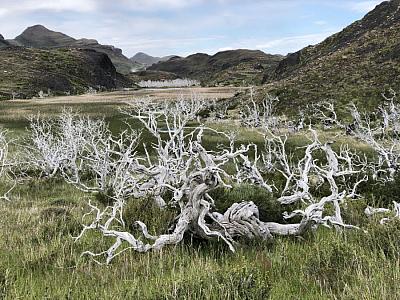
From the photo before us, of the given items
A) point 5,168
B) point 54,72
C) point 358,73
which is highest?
point 54,72

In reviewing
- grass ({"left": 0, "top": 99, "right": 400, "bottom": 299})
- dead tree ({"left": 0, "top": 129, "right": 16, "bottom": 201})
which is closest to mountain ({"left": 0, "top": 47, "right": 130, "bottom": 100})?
dead tree ({"left": 0, "top": 129, "right": 16, "bottom": 201})

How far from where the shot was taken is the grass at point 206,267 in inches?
184

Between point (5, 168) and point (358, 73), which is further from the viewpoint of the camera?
point (358, 73)

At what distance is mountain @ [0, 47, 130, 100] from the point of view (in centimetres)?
10681

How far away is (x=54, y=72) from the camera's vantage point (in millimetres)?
127938

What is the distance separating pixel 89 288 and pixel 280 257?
2.42 meters

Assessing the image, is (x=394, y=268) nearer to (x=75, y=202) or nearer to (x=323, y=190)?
(x=323, y=190)

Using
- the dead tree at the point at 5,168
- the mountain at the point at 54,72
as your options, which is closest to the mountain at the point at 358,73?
the dead tree at the point at 5,168

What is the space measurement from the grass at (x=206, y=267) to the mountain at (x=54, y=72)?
84.9m

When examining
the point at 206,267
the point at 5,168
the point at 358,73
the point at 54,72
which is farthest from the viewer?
the point at 54,72

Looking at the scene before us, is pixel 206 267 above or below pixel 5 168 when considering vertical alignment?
above

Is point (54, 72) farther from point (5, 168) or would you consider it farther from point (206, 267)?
point (206, 267)

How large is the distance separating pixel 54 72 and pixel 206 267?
429 ft

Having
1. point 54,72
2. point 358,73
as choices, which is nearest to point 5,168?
point 358,73
